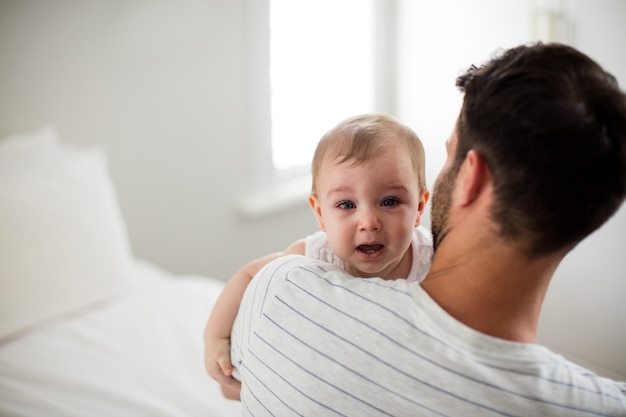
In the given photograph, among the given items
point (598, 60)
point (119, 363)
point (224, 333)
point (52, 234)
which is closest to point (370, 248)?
point (224, 333)

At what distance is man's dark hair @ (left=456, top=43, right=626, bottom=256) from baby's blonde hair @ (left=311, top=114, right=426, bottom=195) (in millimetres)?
289

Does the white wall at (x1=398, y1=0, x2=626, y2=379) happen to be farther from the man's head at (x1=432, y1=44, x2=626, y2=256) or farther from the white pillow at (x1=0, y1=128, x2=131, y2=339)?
the man's head at (x1=432, y1=44, x2=626, y2=256)

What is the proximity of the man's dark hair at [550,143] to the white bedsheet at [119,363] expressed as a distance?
0.86 m

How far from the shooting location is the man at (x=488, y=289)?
0.71 metres

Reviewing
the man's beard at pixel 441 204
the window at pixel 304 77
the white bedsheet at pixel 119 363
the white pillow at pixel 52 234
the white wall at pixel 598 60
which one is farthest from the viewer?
the window at pixel 304 77

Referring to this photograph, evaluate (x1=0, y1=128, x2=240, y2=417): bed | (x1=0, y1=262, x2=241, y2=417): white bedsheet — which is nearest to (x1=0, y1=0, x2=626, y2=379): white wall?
(x1=0, y1=128, x2=240, y2=417): bed

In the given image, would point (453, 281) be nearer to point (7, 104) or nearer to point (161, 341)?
point (161, 341)

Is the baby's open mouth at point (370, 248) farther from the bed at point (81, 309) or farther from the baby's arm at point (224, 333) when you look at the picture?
the bed at point (81, 309)

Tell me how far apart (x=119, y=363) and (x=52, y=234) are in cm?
41

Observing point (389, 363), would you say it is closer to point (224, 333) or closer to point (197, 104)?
point (224, 333)

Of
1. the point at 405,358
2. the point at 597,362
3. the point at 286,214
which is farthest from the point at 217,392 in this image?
→ the point at 597,362

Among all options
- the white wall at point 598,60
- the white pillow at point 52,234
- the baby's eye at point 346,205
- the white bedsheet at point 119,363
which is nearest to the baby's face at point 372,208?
the baby's eye at point 346,205

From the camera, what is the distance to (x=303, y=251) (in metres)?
1.15

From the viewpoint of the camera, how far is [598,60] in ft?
7.29
